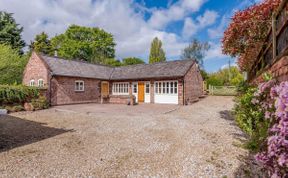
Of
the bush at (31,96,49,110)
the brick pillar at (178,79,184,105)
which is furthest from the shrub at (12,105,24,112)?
the brick pillar at (178,79,184,105)

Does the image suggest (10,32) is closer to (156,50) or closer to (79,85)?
(79,85)

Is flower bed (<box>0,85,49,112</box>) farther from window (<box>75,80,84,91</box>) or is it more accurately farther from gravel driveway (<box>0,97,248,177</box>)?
gravel driveway (<box>0,97,248,177</box>)

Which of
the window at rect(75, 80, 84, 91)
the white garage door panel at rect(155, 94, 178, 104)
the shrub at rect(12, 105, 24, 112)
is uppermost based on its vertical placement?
the window at rect(75, 80, 84, 91)

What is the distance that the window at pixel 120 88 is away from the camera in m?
20.4

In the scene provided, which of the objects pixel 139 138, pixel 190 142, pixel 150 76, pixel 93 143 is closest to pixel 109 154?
pixel 93 143

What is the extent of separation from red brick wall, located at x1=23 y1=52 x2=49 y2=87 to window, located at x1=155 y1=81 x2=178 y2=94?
10.9 m

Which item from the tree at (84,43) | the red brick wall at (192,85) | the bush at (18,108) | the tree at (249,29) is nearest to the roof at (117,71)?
the red brick wall at (192,85)

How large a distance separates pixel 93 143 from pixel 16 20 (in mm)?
38867

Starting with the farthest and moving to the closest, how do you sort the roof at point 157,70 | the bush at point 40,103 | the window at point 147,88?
the window at point 147,88 → the roof at point 157,70 → the bush at point 40,103

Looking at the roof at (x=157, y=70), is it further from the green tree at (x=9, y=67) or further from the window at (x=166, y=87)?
the green tree at (x=9, y=67)

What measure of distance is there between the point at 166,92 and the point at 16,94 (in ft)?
42.5

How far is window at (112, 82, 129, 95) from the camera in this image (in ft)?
66.8

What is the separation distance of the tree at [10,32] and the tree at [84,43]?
335 inches

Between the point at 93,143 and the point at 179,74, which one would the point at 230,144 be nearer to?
the point at 93,143
